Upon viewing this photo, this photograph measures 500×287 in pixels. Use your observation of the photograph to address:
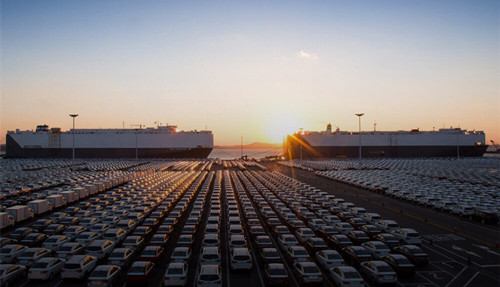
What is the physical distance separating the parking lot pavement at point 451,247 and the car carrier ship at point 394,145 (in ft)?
261

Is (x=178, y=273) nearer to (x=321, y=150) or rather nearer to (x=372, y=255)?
(x=372, y=255)

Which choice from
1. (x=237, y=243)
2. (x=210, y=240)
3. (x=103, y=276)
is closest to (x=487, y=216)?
(x=237, y=243)

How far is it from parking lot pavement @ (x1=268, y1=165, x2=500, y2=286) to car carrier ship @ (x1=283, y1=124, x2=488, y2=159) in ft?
261

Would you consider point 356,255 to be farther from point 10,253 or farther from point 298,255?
point 10,253

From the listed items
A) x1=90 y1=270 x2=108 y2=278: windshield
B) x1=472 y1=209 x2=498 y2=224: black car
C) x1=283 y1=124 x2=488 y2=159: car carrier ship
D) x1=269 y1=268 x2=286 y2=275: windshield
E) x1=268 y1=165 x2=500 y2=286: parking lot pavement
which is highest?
x1=283 y1=124 x2=488 y2=159: car carrier ship

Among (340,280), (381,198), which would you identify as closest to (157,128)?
(381,198)

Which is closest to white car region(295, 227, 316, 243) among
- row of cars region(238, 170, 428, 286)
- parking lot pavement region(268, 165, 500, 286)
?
row of cars region(238, 170, 428, 286)

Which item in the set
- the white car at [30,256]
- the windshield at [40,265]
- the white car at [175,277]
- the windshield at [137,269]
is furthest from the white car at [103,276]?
the white car at [30,256]

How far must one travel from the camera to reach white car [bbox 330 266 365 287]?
10.6 metres

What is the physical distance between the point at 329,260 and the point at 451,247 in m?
7.73

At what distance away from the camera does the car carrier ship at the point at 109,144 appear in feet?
345

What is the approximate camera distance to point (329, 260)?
12508 millimetres

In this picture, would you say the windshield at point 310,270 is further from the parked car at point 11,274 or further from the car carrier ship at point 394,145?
the car carrier ship at point 394,145

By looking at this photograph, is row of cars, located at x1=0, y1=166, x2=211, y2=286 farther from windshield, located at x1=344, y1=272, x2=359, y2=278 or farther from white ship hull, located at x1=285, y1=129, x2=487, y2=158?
white ship hull, located at x1=285, y1=129, x2=487, y2=158
